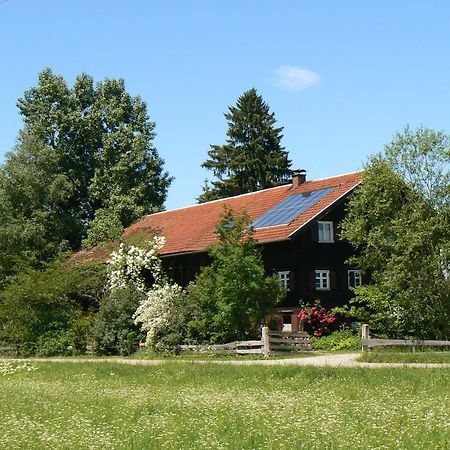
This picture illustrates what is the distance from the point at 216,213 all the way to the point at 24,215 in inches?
612

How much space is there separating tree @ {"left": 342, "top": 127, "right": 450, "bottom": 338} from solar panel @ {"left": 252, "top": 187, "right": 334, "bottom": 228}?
612 centimetres

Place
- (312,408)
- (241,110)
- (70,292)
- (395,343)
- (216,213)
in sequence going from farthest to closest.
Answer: (241,110) → (216,213) → (70,292) → (395,343) → (312,408)

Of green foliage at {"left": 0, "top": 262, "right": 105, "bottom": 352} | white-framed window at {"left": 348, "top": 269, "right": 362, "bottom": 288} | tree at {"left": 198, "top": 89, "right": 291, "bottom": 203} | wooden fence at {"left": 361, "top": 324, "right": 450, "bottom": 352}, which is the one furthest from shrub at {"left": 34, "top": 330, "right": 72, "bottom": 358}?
tree at {"left": 198, "top": 89, "right": 291, "bottom": 203}

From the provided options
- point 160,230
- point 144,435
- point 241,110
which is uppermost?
point 241,110

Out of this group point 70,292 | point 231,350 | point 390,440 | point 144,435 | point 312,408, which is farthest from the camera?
point 70,292

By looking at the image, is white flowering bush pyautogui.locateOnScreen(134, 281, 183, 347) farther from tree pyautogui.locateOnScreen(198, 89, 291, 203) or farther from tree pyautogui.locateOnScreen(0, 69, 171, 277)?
tree pyautogui.locateOnScreen(198, 89, 291, 203)

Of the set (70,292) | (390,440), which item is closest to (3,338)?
(70,292)

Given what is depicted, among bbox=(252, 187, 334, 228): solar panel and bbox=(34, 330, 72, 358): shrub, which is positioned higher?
bbox=(252, 187, 334, 228): solar panel

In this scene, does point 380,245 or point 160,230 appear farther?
point 160,230

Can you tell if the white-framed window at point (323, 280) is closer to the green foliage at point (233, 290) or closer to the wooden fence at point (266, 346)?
the green foliage at point (233, 290)

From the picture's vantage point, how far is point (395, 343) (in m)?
30.5

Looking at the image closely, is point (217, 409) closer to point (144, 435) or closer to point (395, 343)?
point (144, 435)

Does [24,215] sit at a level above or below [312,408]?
above

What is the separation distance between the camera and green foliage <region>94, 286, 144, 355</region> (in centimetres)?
4087
